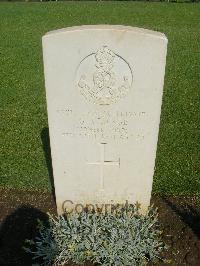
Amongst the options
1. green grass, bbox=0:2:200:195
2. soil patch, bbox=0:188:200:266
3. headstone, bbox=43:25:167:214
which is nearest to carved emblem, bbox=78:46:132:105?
headstone, bbox=43:25:167:214

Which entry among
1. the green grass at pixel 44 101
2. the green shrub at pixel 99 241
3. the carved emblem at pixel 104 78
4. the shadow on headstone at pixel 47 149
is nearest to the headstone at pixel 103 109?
the carved emblem at pixel 104 78

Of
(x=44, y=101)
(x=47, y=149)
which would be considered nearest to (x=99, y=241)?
(x=47, y=149)

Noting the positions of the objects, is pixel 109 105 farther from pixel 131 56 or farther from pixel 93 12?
pixel 93 12

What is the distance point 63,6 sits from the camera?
69.3 feet

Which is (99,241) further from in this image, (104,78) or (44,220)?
(104,78)

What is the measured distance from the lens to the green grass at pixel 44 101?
5762 millimetres

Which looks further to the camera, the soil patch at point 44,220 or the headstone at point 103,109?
the soil patch at point 44,220

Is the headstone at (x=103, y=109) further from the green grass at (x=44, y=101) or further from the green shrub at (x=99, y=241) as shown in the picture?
the green grass at (x=44, y=101)

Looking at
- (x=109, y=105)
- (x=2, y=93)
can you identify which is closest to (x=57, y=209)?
(x=109, y=105)

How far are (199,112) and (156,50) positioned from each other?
4.46 meters

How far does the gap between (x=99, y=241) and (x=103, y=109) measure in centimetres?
125

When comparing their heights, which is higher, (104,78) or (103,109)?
(104,78)

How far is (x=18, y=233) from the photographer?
176 inches

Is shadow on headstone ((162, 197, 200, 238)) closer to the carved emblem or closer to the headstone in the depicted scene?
the headstone
